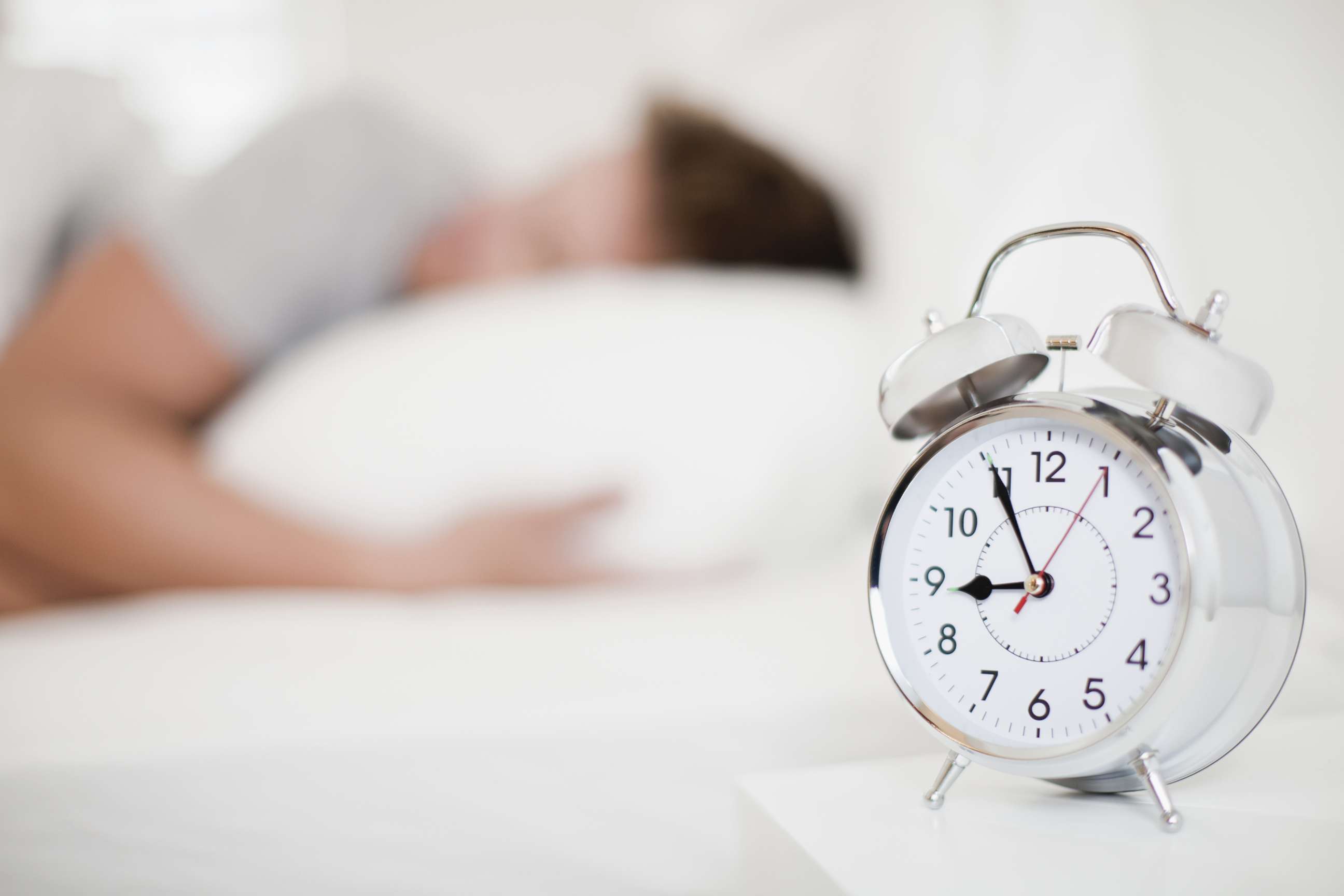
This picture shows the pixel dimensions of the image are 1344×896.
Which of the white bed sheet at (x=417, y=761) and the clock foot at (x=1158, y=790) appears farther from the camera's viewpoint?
the white bed sheet at (x=417, y=761)

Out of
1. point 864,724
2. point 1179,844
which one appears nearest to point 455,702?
point 864,724

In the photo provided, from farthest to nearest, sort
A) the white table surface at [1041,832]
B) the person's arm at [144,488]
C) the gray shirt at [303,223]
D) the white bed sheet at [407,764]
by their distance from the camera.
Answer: the gray shirt at [303,223], the person's arm at [144,488], the white bed sheet at [407,764], the white table surface at [1041,832]

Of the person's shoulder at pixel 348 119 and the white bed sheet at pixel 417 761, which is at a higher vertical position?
the person's shoulder at pixel 348 119

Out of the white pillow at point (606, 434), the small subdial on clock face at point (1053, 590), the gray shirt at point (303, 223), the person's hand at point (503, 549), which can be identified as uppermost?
the gray shirt at point (303, 223)

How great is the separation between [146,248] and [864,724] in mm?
1056

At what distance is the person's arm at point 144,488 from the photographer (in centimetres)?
116

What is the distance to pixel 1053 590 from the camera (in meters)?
0.55

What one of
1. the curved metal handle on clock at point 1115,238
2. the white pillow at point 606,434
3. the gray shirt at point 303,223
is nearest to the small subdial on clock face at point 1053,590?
the curved metal handle on clock at point 1115,238

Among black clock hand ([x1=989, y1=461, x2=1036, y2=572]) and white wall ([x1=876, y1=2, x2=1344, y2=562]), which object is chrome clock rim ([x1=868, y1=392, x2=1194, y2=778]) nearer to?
black clock hand ([x1=989, y1=461, x2=1036, y2=572])

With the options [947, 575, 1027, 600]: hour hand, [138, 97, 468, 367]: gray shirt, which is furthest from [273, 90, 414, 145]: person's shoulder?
[947, 575, 1027, 600]: hour hand

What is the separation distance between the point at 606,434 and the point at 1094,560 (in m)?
→ 0.74

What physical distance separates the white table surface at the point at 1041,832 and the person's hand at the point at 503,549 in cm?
63

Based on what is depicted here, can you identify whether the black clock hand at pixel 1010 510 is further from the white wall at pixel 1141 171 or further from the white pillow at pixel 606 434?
the white pillow at pixel 606 434

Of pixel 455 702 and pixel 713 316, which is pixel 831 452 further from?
pixel 455 702
